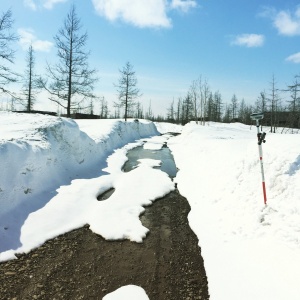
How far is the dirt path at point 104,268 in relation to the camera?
4.04m

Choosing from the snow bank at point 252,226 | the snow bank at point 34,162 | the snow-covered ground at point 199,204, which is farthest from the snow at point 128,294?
the snow bank at point 34,162

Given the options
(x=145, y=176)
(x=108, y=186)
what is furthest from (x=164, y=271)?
(x=145, y=176)

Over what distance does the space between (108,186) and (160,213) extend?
9.60 ft

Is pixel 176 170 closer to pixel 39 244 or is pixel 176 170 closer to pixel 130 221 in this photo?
pixel 130 221

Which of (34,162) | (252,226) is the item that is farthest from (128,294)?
(34,162)

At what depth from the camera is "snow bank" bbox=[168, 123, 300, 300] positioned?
162 inches

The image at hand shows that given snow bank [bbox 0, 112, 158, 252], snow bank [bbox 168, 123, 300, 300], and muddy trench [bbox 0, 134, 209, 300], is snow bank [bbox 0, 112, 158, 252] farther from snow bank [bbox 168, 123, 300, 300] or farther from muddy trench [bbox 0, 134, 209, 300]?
snow bank [bbox 168, 123, 300, 300]

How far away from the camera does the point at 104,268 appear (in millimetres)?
4684

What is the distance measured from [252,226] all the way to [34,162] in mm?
6772

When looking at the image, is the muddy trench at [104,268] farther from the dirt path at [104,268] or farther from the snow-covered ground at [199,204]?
the snow-covered ground at [199,204]

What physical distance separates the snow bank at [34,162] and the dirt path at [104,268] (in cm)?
97

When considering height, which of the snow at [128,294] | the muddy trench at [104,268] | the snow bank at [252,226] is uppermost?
the snow bank at [252,226]

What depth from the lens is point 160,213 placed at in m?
7.41

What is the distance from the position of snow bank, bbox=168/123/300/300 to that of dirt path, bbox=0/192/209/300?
38cm
